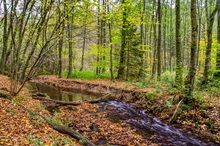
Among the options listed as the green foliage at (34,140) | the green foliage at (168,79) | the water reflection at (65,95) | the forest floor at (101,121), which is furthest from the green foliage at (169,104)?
the green foliage at (34,140)

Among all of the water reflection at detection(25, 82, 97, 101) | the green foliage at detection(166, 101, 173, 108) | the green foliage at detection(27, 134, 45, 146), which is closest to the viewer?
the green foliage at detection(27, 134, 45, 146)

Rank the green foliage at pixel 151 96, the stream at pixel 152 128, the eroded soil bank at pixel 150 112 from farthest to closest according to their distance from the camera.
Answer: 1. the green foliage at pixel 151 96
2. the eroded soil bank at pixel 150 112
3. the stream at pixel 152 128

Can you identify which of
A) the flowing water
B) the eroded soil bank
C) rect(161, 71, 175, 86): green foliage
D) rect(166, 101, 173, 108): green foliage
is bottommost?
the flowing water

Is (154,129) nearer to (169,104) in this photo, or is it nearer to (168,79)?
(169,104)

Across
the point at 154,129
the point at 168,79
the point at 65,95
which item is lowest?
the point at 154,129

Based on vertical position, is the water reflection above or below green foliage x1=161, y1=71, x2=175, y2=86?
below

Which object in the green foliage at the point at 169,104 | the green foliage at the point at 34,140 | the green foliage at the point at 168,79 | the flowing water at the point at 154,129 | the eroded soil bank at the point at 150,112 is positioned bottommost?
the flowing water at the point at 154,129

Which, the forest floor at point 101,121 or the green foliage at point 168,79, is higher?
the green foliage at point 168,79

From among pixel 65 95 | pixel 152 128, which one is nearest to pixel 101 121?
pixel 152 128

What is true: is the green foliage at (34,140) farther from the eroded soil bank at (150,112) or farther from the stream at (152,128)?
the stream at (152,128)

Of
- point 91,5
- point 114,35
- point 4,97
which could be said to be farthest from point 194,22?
point 114,35

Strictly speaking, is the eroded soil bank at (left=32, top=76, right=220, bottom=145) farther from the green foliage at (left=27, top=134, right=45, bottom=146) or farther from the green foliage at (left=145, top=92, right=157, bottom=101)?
the green foliage at (left=27, top=134, right=45, bottom=146)

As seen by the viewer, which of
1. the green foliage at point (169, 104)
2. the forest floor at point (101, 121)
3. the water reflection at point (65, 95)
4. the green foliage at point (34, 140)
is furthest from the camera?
the water reflection at point (65, 95)

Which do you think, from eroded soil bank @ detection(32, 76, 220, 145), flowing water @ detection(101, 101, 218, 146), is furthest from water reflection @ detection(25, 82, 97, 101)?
flowing water @ detection(101, 101, 218, 146)
